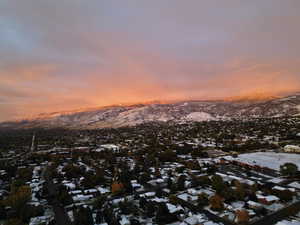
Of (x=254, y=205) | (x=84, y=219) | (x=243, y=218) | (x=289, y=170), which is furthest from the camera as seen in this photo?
(x=289, y=170)

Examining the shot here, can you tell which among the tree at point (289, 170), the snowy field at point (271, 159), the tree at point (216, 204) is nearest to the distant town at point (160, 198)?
the tree at point (216, 204)

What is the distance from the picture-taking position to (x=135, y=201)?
23188mm

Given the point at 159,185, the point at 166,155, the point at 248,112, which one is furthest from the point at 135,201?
the point at 248,112

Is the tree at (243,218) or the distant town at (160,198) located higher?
the tree at (243,218)

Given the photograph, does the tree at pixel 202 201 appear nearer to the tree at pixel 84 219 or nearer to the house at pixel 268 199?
the house at pixel 268 199

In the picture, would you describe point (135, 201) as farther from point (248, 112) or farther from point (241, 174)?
point (248, 112)

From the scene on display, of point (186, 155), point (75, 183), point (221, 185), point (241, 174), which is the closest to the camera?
point (221, 185)

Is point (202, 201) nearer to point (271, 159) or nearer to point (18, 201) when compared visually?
point (18, 201)

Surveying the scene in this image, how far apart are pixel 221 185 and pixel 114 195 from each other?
45.6ft

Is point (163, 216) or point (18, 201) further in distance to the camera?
point (18, 201)

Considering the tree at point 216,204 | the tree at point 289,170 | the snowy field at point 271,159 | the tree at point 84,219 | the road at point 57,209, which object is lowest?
the snowy field at point 271,159

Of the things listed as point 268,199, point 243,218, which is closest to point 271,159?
point 268,199

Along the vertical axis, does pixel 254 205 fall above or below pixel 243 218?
below

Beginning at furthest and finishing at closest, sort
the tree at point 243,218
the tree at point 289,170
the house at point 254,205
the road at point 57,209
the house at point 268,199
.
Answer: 1. the tree at point 289,170
2. the house at point 268,199
3. the house at point 254,205
4. the road at point 57,209
5. the tree at point 243,218
